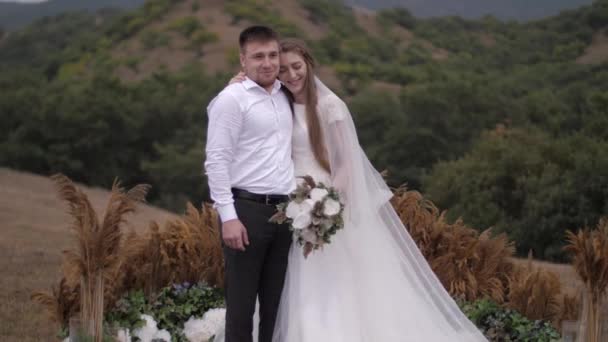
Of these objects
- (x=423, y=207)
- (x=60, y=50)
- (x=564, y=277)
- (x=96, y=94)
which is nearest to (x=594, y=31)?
(x=96, y=94)

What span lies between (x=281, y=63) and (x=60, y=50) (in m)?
98.3

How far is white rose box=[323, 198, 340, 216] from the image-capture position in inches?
187

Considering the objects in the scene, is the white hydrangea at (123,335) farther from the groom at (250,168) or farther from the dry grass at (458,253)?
the dry grass at (458,253)

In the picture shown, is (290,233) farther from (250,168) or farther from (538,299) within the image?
(538,299)

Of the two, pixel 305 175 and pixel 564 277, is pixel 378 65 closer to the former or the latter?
pixel 564 277

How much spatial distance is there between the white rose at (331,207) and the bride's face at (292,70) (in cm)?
75

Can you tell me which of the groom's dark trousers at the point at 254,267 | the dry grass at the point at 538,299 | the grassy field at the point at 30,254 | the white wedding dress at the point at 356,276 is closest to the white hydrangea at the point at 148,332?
the white wedding dress at the point at 356,276

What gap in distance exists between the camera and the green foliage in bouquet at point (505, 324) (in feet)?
19.7

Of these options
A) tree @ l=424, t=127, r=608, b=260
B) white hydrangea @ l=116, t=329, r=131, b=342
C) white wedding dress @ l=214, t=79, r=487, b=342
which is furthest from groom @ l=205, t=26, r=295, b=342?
tree @ l=424, t=127, r=608, b=260

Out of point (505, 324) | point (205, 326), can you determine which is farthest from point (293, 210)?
point (505, 324)

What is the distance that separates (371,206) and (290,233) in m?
0.95

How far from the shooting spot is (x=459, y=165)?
82.8 feet

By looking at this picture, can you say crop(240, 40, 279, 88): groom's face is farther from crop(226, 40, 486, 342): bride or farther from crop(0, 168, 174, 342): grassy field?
crop(0, 168, 174, 342): grassy field

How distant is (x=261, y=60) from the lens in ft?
15.2
